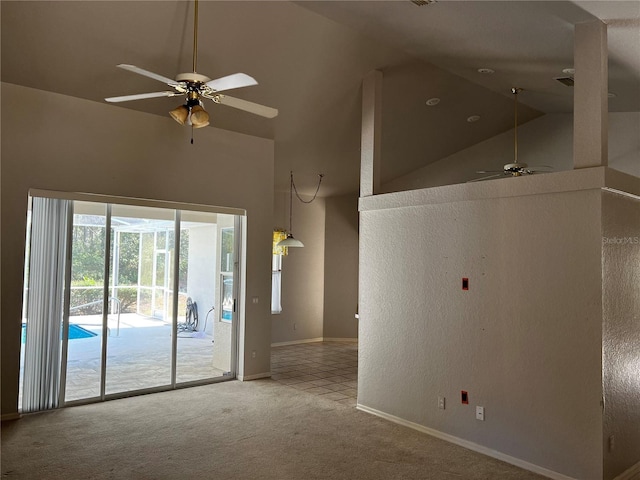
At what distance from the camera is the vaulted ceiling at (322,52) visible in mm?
4227

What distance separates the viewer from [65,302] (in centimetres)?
543

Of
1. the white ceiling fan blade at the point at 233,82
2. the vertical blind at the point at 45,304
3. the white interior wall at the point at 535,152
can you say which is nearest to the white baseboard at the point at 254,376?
the vertical blind at the point at 45,304

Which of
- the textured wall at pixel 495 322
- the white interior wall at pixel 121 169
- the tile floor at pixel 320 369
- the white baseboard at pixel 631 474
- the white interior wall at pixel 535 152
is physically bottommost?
the white baseboard at pixel 631 474

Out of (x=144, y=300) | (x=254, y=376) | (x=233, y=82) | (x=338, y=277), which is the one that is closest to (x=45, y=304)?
(x=144, y=300)

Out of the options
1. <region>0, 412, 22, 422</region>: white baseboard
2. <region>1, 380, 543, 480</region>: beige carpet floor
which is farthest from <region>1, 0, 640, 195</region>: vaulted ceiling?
<region>1, 380, 543, 480</region>: beige carpet floor

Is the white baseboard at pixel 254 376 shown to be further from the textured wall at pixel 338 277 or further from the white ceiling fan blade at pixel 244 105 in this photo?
the white ceiling fan blade at pixel 244 105

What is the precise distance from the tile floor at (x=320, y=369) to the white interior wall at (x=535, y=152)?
3348 mm

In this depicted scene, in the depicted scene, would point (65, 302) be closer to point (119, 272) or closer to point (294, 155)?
point (119, 272)

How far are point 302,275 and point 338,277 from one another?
0.82 meters

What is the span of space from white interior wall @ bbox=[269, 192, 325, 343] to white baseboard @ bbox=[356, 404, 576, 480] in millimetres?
4348

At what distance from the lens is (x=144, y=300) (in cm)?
609

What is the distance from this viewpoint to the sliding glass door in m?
5.55

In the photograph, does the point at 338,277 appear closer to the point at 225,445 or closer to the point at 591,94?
the point at 225,445

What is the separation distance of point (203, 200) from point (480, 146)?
503 centimetres
